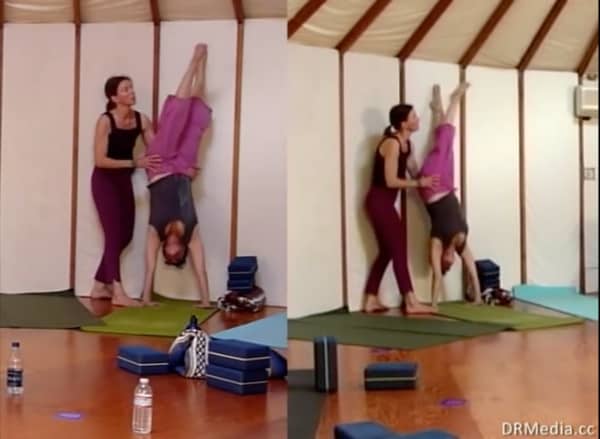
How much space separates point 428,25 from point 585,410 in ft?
2.92

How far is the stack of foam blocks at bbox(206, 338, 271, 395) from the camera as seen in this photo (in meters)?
2.07

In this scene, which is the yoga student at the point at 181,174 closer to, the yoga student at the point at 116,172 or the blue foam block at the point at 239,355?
the yoga student at the point at 116,172

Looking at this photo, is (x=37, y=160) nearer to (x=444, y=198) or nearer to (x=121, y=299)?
(x=121, y=299)

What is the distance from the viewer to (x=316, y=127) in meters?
1.75

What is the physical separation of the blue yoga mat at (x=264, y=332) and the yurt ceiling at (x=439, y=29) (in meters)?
0.66

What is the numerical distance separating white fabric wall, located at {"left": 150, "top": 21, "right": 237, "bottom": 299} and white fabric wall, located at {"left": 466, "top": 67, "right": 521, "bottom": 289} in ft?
1.95

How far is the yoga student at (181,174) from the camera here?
1963 millimetres

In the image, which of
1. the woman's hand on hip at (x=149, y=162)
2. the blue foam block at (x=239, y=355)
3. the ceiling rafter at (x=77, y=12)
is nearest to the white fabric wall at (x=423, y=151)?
the blue foam block at (x=239, y=355)

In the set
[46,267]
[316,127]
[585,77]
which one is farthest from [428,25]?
[46,267]

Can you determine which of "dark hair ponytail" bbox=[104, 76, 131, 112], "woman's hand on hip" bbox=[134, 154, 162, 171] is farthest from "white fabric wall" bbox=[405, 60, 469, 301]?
"dark hair ponytail" bbox=[104, 76, 131, 112]

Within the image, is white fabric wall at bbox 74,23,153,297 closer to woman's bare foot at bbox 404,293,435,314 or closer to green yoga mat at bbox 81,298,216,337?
green yoga mat at bbox 81,298,216,337

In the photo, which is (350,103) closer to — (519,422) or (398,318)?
(398,318)

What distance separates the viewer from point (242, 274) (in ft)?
6.27

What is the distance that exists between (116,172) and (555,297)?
1.14m
